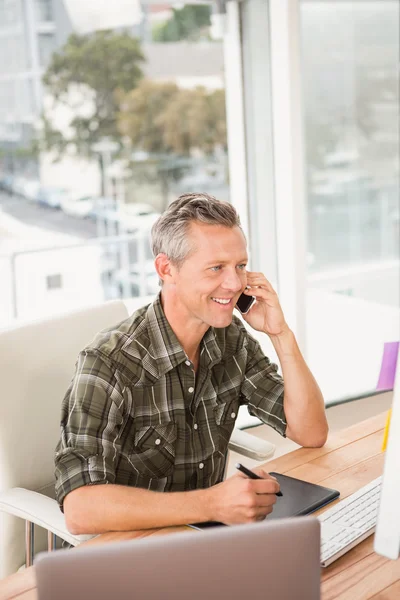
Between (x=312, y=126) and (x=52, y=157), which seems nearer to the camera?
(x=312, y=126)

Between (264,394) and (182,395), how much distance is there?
270 millimetres

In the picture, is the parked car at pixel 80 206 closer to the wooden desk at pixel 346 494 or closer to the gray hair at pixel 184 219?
the gray hair at pixel 184 219

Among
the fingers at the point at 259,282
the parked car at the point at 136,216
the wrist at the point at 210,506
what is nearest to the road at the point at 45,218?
the parked car at the point at 136,216

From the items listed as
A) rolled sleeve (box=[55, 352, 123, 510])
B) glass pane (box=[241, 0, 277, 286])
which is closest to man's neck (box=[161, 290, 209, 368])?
rolled sleeve (box=[55, 352, 123, 510])

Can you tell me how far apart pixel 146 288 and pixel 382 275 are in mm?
1254

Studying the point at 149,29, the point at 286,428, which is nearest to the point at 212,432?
the point at 286,428

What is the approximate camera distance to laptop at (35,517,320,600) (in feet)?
2.59

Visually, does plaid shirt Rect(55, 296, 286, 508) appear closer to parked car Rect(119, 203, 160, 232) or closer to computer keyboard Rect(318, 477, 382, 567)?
computer keyboard Rect(318, 477, 382, 567)

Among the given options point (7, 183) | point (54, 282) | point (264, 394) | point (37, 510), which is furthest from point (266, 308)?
point (54, 282)

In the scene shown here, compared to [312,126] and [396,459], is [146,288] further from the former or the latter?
[396,459]

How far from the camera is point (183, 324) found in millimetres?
1711

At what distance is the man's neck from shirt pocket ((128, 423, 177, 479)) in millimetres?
191

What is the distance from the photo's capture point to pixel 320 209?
3654 millimetres

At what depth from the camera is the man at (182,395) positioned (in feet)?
4.45
